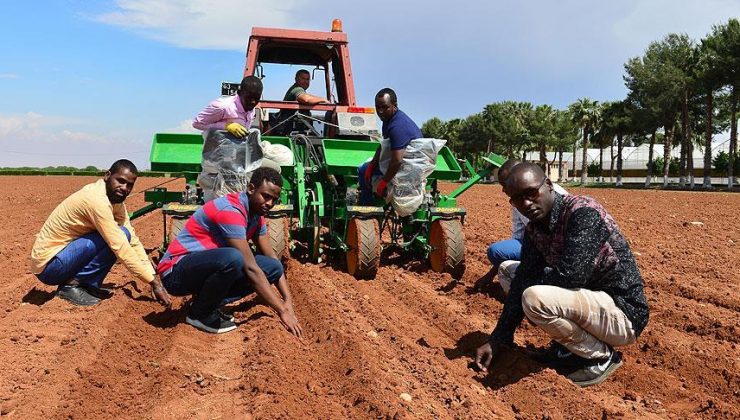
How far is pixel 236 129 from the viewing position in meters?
5.89

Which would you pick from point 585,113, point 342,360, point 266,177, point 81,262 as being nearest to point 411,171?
point 266,177

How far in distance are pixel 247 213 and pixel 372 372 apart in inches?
54.2

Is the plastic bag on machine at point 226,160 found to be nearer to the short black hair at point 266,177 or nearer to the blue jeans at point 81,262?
the blue jeans at point 81,262

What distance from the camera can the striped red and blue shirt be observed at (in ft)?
13.1

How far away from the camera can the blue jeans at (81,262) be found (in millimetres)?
4672

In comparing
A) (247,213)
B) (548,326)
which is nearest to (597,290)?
(548,326)

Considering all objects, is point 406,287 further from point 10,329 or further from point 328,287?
point 10,329

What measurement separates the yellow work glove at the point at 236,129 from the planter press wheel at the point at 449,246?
2.13 m

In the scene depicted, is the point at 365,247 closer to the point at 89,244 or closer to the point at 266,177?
the point at 266,177

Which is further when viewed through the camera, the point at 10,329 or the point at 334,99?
the point at 334,99

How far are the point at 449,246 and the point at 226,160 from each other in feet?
7.71

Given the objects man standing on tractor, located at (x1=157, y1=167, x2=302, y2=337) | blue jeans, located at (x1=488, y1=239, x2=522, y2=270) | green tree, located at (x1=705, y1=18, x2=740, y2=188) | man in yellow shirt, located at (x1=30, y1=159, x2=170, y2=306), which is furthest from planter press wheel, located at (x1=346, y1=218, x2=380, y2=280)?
green tree, located at (x1=705, y1=18, x2=740, y2=188)

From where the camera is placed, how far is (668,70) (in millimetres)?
36156

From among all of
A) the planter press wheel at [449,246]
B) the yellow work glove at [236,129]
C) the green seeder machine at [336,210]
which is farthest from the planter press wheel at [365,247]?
the yellow work glove at [236,129]
